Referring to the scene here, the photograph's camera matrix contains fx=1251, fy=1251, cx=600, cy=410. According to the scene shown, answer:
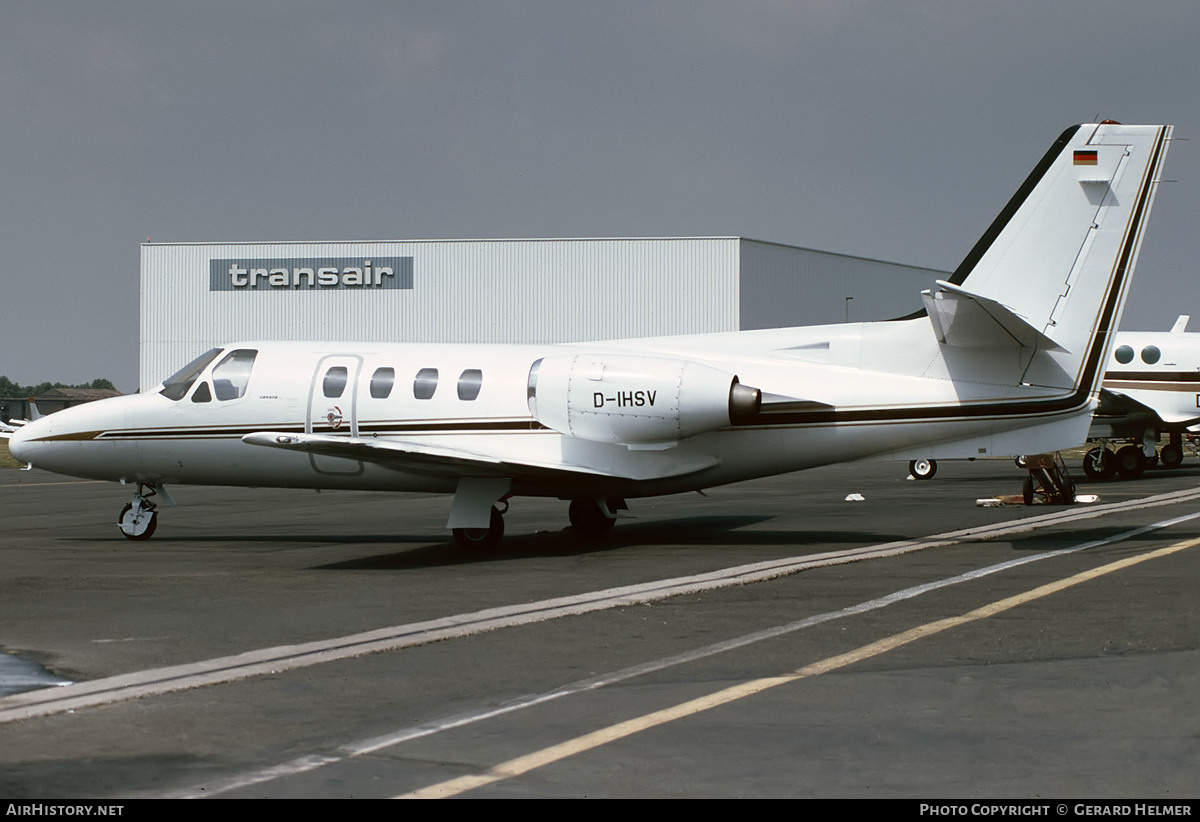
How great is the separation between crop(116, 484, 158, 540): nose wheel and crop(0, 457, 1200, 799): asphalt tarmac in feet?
2.70

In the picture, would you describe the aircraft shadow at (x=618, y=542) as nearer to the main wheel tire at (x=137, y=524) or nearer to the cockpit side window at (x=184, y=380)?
the cockpit side window at (x=184, y=380)

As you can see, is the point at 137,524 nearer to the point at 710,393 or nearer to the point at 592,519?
the point at 592,519

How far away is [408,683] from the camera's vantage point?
8336mm

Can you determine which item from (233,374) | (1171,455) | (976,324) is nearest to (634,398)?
(976,324)

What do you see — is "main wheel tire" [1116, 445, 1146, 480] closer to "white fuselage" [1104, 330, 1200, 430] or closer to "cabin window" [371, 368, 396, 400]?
"white fuselage" [1104, 330, 1200, 430]

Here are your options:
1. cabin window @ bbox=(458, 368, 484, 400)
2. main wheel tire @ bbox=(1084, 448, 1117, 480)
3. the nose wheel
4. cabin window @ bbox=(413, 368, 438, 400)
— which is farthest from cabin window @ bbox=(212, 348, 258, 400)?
main wheel tire @ bbox=(1084, 448, 1117, 480)

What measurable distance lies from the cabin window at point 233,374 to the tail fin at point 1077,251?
31.9 feet

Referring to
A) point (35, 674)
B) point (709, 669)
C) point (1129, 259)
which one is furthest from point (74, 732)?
point (1129, 259)

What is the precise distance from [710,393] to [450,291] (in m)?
56.4

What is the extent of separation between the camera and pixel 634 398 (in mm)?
Answer: 16297

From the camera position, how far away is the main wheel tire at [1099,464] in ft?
110

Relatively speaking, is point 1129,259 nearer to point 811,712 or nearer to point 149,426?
point 811,712

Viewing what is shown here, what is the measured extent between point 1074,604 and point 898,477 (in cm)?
2576

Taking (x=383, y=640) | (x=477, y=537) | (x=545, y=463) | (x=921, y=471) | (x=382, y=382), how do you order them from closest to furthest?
(x=383, y=640) → (x=545, y=463) → (x=477, y=537) → (x=382, y=382) → (x=921, y=471)
